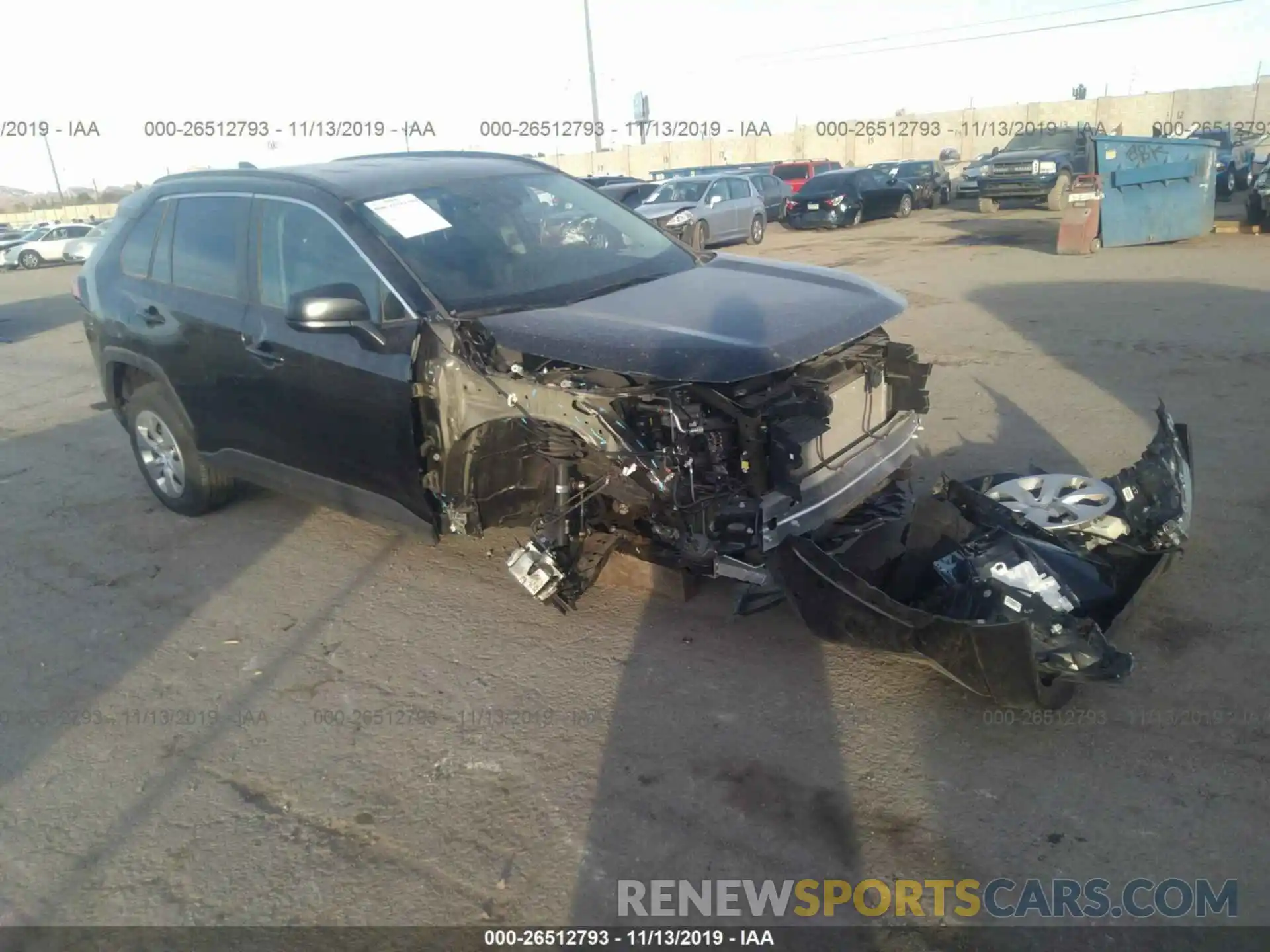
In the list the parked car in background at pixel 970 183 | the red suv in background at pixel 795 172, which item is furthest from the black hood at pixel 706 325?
the red suv in background at pixel 795 172

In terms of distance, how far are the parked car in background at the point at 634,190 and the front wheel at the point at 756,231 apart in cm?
234

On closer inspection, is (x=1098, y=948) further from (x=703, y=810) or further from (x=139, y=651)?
(x=139, y=651)

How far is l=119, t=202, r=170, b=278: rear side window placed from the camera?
5410 millimetres

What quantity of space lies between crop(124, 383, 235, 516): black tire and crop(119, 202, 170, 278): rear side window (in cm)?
67

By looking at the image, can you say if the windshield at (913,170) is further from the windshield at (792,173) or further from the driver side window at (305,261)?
the driver side window at (305,261)

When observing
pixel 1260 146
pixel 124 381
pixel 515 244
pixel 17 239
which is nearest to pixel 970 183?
pixel 1260 146

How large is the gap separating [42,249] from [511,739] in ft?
114

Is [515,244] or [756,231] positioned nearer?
[515,244]

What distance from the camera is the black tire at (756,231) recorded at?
2128 centimetres

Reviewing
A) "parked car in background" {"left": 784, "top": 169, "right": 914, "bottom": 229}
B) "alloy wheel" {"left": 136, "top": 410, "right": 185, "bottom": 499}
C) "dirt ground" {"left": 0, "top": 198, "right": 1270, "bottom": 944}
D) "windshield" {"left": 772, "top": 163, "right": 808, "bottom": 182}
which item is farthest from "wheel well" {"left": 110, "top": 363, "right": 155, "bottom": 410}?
"windshield" {"left": 772, "top": 163, "right": 808, "bottom": 182}

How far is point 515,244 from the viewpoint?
4531 mm

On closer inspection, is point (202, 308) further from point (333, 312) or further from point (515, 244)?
point (515, 244)

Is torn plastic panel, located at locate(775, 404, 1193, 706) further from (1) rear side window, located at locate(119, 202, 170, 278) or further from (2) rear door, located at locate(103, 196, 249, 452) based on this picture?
(1) rear side window, located at locate(119, 202, 170, 278)

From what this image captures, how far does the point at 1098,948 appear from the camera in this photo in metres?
2.43
